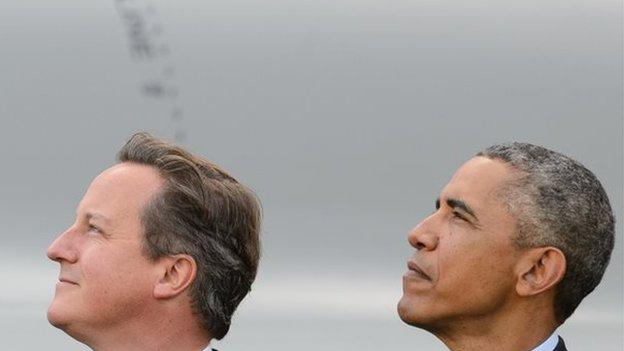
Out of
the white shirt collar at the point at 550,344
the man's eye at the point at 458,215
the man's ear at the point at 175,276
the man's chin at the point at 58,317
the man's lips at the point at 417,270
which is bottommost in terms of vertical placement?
the white shirt collar at the point at 550,344

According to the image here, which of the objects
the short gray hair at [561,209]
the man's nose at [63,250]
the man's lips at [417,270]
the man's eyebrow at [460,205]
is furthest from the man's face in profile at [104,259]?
the short gray hair at [561,209]

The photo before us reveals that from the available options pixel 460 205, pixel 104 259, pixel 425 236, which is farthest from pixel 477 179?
pixel 104 259

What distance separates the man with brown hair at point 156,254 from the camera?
11.2 meters

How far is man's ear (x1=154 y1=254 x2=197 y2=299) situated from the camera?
1124 centimetres

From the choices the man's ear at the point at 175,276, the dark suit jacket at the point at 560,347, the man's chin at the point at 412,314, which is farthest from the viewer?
the man's ear at the point at 175,276

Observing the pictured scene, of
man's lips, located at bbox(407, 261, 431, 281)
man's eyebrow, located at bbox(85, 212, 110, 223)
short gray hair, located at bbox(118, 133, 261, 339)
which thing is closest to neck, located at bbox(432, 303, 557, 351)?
man's lips, located at bbox(407, 261, 431, 281)

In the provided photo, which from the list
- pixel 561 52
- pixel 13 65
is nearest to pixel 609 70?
pixel 561 52

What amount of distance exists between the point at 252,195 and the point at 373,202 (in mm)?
386

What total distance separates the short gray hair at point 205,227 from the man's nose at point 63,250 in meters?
0.21

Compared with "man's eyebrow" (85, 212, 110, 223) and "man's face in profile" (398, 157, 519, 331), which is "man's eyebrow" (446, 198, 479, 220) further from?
"man's eyebrow" (85, 212, 110, 223)

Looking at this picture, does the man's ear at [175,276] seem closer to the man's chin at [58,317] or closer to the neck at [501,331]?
the man's chin at [58,317]

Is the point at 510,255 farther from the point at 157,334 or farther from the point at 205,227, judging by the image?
the point at 157,334

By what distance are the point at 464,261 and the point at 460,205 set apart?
0.54 feet

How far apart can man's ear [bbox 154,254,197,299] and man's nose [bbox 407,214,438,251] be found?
0.60 meters
